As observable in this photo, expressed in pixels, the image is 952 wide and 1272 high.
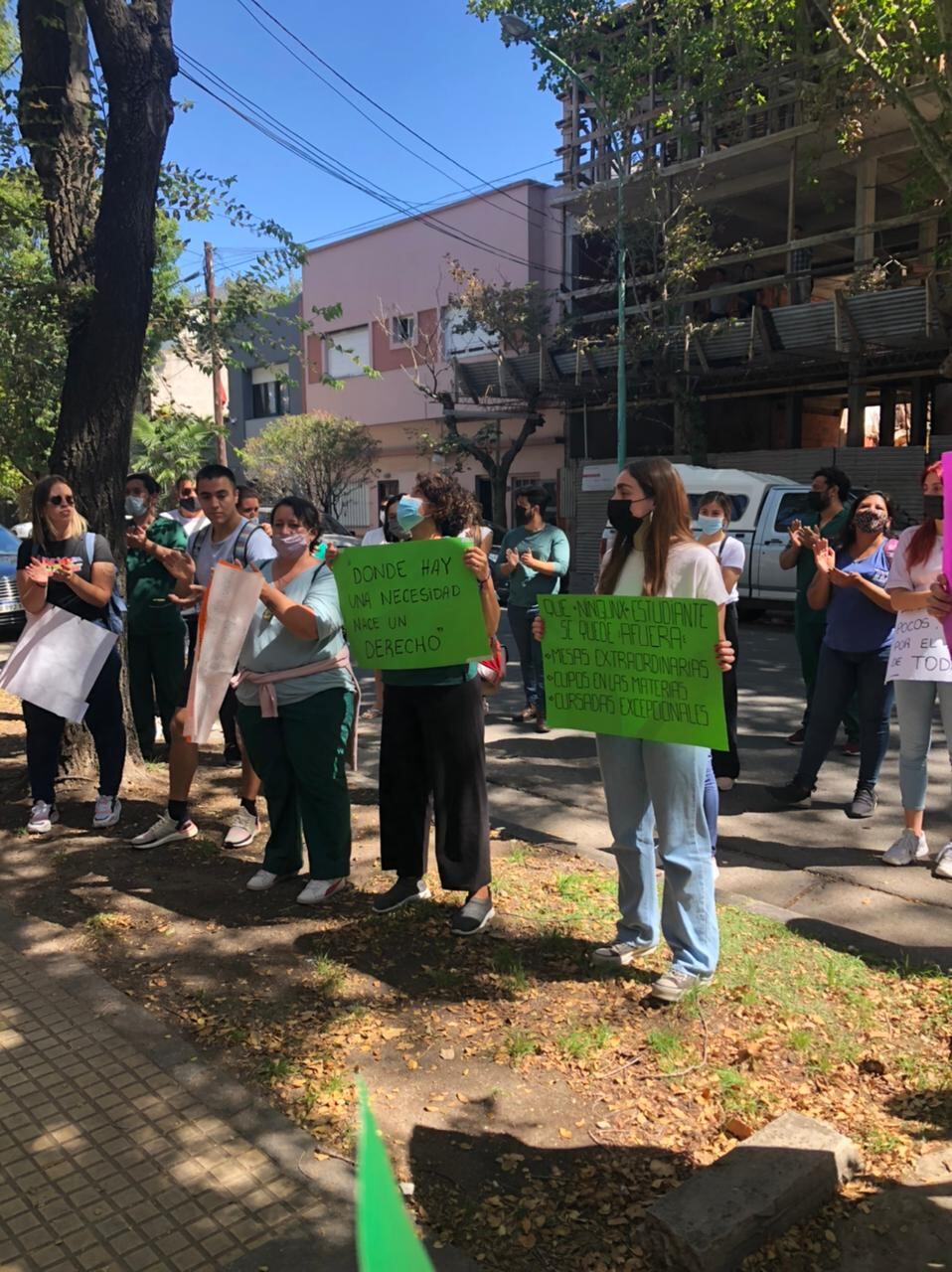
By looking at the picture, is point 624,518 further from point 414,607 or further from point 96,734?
point 96,734

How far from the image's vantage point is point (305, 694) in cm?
A: 432

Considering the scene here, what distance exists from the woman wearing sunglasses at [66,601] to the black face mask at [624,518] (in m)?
2.99

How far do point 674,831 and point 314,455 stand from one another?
2788 centimetres

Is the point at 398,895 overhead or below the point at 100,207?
below

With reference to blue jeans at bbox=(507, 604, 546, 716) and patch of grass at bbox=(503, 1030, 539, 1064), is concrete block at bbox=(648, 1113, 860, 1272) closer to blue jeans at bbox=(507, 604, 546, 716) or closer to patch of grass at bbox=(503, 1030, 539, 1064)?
patch of grass at bbox=(503, 1030, 539, 1064)

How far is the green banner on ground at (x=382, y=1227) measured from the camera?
0.76 metres

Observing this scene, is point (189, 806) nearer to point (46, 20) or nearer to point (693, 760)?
point (693, 760)

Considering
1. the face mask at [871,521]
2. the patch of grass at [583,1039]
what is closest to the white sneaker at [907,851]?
the face mask at [871,521]

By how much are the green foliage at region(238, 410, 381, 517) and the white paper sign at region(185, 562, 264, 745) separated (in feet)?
84.3

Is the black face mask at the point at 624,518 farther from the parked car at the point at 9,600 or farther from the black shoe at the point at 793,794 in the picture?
the parked car at the point at 9,600

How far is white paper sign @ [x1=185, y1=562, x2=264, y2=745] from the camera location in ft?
13.7

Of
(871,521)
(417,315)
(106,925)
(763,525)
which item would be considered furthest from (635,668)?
(417,315)

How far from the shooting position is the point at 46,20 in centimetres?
606

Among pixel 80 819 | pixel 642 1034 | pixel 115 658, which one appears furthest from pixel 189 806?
pixel 642 1034
